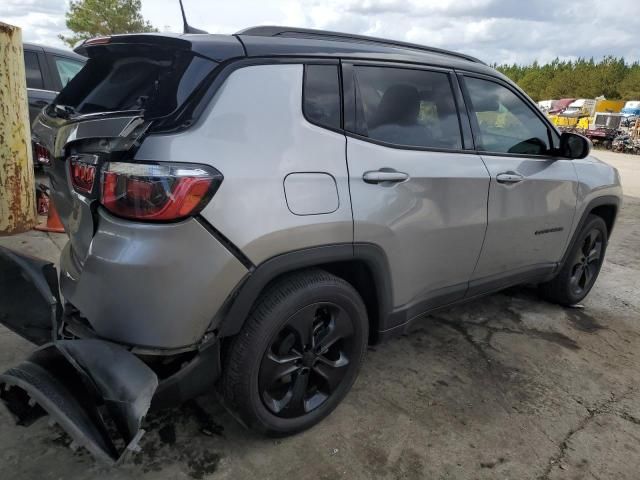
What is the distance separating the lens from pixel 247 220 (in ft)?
6.17

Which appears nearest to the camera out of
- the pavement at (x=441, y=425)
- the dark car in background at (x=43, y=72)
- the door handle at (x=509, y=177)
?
the pavement at (x=441, y=425)

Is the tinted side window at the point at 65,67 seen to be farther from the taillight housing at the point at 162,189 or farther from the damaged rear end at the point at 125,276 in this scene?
the taillight housing at the point at 162,189

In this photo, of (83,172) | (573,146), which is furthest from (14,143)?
(573,146)

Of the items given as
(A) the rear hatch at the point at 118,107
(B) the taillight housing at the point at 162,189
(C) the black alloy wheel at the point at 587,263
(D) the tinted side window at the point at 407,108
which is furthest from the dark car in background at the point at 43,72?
(C) the black alloy wheel at the point at 587,263

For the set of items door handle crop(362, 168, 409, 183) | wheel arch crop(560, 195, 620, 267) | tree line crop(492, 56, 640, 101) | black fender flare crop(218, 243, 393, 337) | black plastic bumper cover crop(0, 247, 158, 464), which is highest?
door handle crop(362, 168, 409, 183)

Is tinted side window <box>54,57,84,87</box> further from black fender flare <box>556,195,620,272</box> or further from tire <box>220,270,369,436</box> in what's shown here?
black fender flare <box>556,195,620,272</box>

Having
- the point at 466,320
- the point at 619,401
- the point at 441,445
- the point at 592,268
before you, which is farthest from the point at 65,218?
the point at 592,268

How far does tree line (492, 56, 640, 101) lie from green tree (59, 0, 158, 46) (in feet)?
105

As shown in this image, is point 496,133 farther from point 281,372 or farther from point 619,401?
point 281,372

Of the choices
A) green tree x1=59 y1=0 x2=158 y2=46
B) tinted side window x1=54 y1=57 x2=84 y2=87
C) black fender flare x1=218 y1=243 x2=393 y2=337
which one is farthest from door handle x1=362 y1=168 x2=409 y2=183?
green tree x1=59 y1=0 x2=158 y2=46

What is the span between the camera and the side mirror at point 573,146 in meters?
3.38

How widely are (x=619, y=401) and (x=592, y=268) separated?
169cm

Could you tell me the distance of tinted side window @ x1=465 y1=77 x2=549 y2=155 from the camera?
3.00m

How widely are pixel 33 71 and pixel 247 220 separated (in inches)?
247
